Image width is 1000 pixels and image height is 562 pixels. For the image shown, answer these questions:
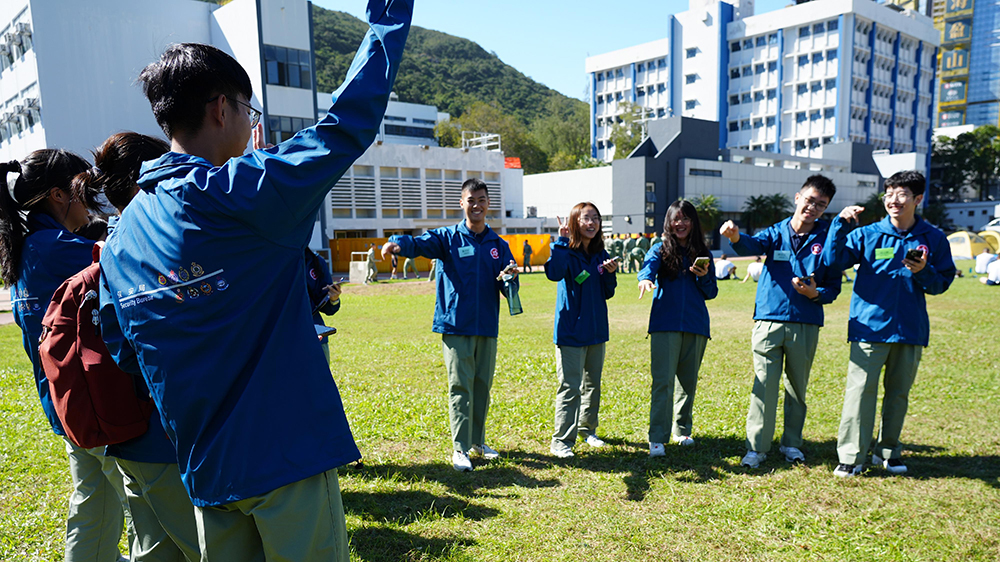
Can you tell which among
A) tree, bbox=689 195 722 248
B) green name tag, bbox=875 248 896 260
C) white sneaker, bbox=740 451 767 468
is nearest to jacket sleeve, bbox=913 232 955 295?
green name tag, bbox=875 248 896 260

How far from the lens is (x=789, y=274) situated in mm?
4621

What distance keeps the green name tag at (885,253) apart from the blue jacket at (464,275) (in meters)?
2.76

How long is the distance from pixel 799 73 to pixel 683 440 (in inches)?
2568

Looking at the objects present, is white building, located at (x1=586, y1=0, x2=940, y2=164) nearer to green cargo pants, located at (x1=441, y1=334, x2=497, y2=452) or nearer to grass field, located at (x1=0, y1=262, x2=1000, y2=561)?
grass field, located at (x1=0, y1=262, x2=1000, y2=561)

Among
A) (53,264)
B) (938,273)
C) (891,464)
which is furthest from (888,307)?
(53,264)

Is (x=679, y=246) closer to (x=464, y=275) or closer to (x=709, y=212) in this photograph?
(x=464, y=275)

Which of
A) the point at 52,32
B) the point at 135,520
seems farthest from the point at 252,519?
the point at 52,32

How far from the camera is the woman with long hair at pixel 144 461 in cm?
183

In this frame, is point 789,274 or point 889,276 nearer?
point 889,276

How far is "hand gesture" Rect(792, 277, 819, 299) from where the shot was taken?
14.4ft

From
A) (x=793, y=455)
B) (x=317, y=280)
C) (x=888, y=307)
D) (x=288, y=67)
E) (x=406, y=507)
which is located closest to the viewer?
(x=317, y=280)

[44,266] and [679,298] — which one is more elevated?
[44,266]

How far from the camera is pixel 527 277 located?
77.4ft

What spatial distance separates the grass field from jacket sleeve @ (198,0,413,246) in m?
2.53
